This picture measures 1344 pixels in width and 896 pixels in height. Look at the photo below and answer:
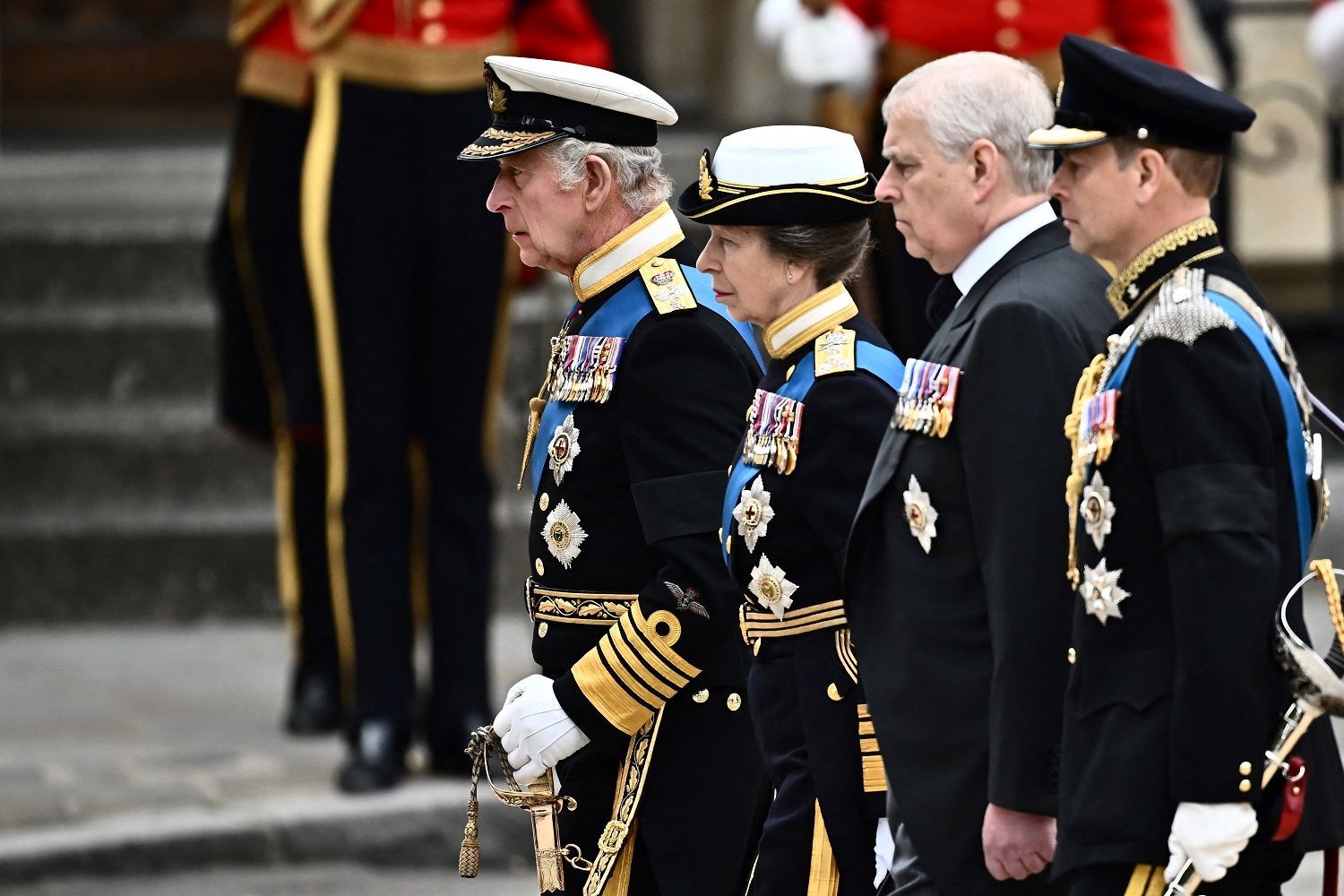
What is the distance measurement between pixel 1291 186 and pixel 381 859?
4.74 metres

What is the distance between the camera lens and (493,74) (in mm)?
4145

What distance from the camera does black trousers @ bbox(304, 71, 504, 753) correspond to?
6.53 metres

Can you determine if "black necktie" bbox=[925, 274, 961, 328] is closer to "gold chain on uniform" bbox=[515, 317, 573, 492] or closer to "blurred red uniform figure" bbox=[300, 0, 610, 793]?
"gold chain on uniform" bbox=[515, 317, 573, 492]

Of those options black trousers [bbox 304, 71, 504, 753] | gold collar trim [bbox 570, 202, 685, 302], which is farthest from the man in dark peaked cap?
black trousers [bbox 304, 71, 504, 753]

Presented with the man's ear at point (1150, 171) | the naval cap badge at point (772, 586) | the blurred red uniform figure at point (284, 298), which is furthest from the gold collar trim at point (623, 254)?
the blurred red uniform figure at point (284, 298)

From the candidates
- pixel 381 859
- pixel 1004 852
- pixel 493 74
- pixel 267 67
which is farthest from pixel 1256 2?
pixel 1004 852

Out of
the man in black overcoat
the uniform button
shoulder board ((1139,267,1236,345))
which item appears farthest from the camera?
the uniform button

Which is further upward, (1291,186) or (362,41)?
(362,41)

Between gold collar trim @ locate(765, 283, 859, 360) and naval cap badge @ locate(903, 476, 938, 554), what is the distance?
1.24ft

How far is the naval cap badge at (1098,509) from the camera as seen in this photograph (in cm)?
331

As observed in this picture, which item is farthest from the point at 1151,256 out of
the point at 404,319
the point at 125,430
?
the point at 125,430

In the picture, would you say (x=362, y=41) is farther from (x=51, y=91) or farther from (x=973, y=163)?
(x=51, y=91)

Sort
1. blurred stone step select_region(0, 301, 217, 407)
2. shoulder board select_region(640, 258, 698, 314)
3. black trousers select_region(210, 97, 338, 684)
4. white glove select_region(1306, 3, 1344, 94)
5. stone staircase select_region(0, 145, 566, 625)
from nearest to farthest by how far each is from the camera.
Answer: shoulder board select_region(640, 258, 698, 314)
white glove select_region(1306, 3, 1344, 94)
black trousers select_region(210, 97, 338, 684)
stone staircase select_region(0, 145, 566, 625)
blurred stone step select_region(0, 301, 217, 407)

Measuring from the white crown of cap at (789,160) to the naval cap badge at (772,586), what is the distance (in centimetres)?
56
